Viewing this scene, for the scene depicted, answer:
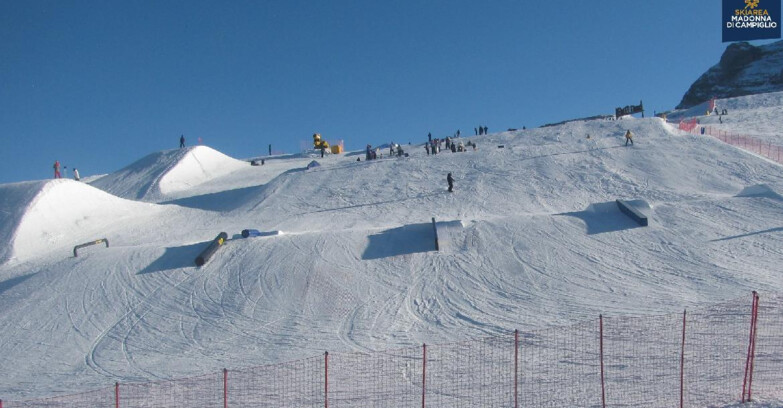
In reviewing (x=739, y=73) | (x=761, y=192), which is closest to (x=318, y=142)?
(x=761, y=192)

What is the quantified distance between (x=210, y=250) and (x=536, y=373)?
11.7 metres

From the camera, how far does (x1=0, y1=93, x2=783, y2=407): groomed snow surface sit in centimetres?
1402

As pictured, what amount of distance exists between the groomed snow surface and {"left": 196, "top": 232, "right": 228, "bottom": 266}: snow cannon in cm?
22

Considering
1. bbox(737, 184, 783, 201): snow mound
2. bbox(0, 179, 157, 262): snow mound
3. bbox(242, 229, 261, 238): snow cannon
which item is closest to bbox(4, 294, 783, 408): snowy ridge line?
bbox(242, 229, 261, 238): snow cannon

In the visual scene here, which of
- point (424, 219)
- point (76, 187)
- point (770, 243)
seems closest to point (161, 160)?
point (76, 187)

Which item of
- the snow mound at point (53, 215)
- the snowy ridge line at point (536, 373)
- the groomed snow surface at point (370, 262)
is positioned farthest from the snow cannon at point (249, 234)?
the snow mound at point (53, 215)

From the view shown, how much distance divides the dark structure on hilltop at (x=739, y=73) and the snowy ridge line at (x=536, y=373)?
78093 mm

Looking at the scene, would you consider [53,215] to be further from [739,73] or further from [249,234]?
[739,73]

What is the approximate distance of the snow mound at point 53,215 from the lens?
24281 millimetres

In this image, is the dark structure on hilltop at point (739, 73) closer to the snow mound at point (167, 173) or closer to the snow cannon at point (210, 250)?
the snow mound at point (167, 173)

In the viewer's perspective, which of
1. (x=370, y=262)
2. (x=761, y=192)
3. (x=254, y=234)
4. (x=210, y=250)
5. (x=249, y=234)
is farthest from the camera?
(x=761, y=192)

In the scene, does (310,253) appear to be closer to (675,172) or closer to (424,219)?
(424,219)

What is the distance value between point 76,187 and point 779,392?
28.3m

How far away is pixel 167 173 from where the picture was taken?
37594 mm
